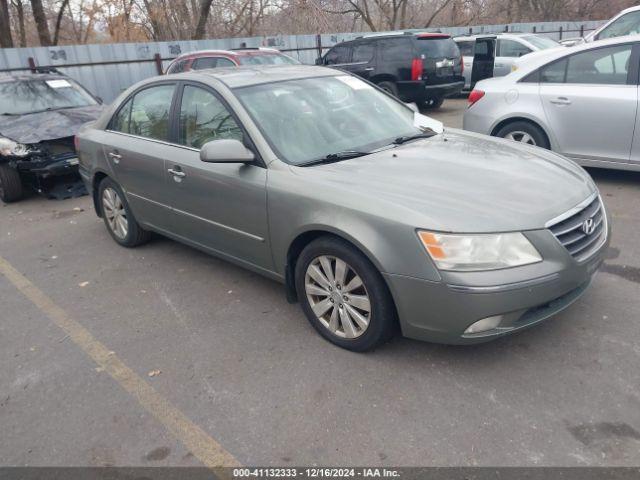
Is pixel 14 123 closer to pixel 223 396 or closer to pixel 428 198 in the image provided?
pixel 223 396

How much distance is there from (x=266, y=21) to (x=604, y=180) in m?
22.3

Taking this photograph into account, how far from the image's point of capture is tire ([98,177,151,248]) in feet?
16.4

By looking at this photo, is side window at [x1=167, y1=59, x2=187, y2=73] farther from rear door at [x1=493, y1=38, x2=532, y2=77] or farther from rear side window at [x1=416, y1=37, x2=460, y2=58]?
rear door at [x1=493, y1=38, x2=532, y2=77]

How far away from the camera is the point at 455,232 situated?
8.57 ft

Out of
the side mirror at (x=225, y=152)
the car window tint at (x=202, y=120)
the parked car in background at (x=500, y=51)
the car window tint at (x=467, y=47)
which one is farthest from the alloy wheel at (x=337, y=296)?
the car window tint at (x=467, y=47)

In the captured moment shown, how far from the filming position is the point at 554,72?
5.95 metres

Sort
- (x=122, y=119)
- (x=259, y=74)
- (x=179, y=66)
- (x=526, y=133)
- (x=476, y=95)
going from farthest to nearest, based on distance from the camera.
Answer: (x=179, y=66) < (x=476, y=95) < (x=526, y=133) < (x=122, y=119) < (x=259, y=74)

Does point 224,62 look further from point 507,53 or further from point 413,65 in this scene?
point 507,53

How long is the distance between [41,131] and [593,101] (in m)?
6.72

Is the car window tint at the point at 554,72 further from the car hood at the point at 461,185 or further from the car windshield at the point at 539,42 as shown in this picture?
the car windshield at the point at 539,42

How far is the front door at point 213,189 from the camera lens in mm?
3506

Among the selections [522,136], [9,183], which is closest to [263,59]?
[9,183]

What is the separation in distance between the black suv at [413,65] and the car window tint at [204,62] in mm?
3084

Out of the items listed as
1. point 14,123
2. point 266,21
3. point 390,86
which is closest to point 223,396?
point 14,123
